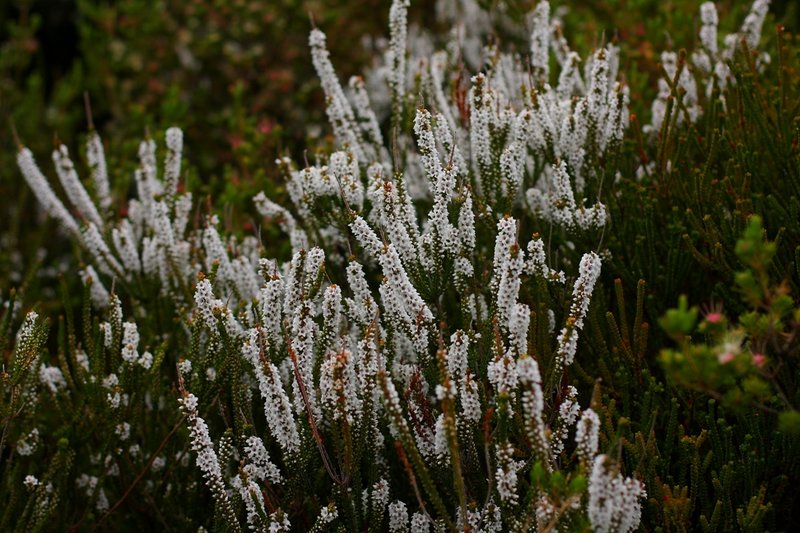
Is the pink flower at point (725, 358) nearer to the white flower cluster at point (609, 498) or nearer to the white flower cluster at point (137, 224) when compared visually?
the white flower cluster at point (609, 498)

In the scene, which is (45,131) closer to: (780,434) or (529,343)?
(529,343)

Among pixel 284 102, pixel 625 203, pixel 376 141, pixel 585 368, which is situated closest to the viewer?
pixel 585 368

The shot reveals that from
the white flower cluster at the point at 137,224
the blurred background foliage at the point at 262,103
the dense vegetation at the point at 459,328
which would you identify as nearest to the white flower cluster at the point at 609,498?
the dense vegetation at the point at 459,328

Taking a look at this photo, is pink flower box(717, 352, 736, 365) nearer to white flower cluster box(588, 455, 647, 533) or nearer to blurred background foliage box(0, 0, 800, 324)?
white flower cluster box(588, 455, 647, 533)

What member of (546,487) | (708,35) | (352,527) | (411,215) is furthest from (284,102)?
(546,487)

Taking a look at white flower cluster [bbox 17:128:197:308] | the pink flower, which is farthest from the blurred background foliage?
the pink flower

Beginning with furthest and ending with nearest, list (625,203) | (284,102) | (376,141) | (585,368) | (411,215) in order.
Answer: (284,102)
(376,141)
(625,203)
(585,368)
(411,215)

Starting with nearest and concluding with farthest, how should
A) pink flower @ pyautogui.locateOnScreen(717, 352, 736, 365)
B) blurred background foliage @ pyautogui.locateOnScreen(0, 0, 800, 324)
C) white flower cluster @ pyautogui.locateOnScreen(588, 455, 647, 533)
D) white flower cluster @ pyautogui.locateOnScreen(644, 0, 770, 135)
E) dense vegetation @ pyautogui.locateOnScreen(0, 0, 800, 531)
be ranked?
pink flower @ pyautogui.locateOnScreen(717, 352, 736, 365), white flower cluster @ pyautogui.locateOnScreen(588, 455, 647, 533), dense vegetation @ pyautogui.locateOnScreen(0, 0, 800, 531), blurred background foliage @ pyautogui.locateOnScreen(0, 0, 800, 324), white flower cluster @ pyautogui.locateOnScreen(644, 0, 770, 135)
